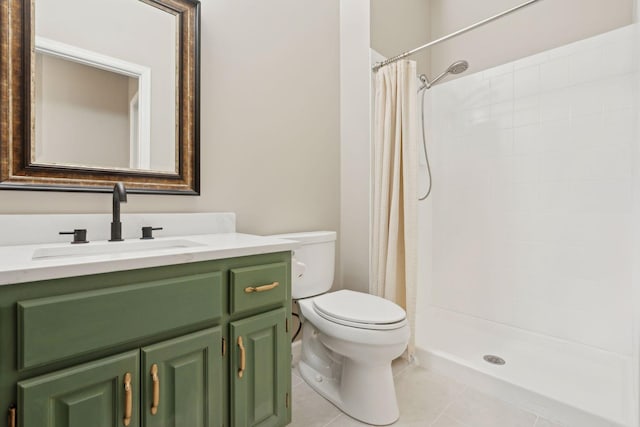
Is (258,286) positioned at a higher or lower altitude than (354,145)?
lower

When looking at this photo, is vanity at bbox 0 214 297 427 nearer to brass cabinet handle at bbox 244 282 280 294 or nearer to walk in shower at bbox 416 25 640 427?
brass cabinet handle at bbox 244 282 280 294

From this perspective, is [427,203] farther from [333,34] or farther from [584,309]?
[333,34]

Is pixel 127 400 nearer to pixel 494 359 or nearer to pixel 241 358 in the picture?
pixel 241 358

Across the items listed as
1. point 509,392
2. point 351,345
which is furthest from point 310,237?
point 509,392

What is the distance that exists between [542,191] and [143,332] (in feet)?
7.21

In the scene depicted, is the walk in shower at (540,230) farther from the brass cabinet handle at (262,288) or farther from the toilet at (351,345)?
the brass cabinet handle at (262,288)

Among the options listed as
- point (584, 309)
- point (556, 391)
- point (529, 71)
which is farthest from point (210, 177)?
point (584, 309)

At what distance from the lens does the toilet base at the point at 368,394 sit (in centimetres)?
139

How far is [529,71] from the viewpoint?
205 cm

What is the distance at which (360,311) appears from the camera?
4.76 ft

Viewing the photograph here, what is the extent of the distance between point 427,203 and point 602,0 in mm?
1504

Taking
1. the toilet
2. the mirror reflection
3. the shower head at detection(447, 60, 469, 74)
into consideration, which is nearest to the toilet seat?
the toilet

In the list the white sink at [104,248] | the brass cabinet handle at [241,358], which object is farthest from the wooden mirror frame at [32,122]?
the brass cabinet handle at [241,358]

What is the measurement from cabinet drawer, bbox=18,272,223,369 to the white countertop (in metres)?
0.06
